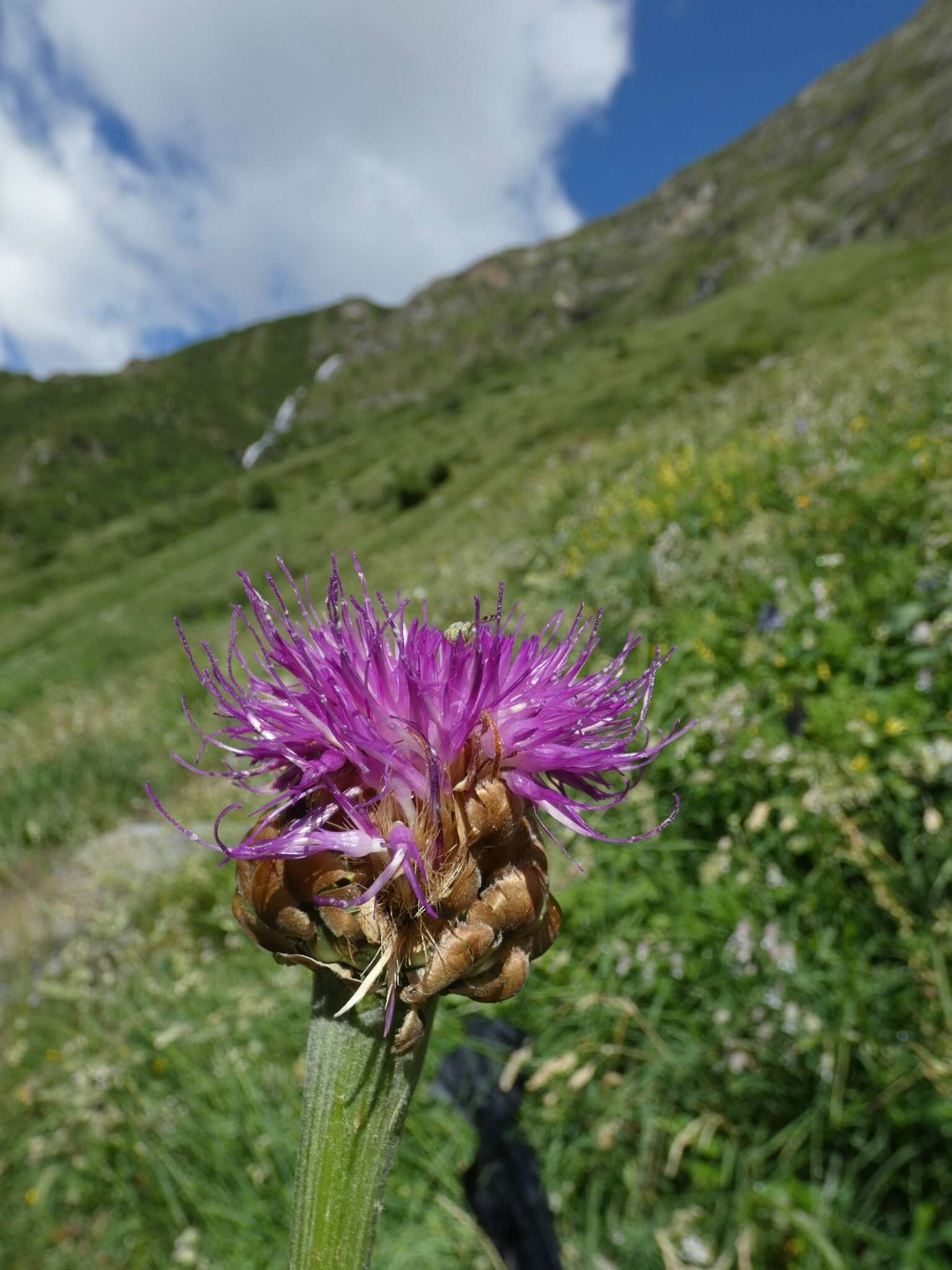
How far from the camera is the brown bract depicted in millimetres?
1410

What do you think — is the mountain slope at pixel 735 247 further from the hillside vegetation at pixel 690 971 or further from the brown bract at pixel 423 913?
the brown bract at pixel 423 913

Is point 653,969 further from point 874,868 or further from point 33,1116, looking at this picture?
point 33,1116

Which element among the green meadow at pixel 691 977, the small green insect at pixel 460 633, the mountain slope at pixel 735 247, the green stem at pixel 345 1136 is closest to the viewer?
the green stem at pixel 345 1136

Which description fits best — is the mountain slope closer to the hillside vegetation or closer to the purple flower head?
the hillside vegetation

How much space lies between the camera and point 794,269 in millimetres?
61719

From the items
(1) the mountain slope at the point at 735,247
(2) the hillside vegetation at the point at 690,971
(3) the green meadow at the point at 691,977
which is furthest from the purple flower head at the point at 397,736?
(1) the mountain slope at the point at 735,247

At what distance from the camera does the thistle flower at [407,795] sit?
143 cm

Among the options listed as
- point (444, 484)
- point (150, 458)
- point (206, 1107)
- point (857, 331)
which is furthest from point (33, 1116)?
point (150, 458)

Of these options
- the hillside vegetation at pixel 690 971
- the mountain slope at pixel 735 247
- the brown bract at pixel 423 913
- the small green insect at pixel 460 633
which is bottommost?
the hillside vegetation at pixel 690 971

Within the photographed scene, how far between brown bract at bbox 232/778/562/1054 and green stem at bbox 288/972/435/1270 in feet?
0.21

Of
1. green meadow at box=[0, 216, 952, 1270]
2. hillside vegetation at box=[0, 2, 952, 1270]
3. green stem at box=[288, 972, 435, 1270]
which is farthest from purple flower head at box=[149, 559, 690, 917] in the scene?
hillside vegetation at box=[0, 2, 952, 1270]

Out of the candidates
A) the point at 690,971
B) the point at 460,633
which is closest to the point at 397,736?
the point at 460,633

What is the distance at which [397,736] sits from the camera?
1.59 metres

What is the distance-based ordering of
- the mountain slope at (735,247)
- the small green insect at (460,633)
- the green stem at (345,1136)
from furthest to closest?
the mountain slope at (735,247), the small green insect at (460,633), the green stem at (345,1136)
